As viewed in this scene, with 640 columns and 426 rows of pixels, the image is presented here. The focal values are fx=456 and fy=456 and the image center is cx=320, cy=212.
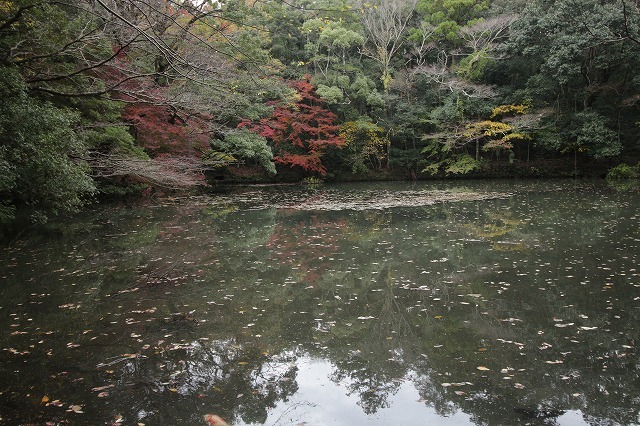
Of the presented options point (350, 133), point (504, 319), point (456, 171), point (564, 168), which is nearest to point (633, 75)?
point (564, 168)

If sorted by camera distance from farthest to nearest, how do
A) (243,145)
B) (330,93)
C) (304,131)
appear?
(304,131)
(330,93)
(243,145)

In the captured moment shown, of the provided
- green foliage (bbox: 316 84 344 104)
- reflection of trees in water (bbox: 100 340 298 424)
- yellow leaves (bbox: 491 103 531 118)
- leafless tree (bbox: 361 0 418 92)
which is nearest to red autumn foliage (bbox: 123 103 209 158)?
green foliage (bbox: 316 84 344 104)

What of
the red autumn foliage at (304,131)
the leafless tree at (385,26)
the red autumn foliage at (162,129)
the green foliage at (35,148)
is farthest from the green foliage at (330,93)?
the green foliage at (35,148)

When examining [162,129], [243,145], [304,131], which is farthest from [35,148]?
[304,131]

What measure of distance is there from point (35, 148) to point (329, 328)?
6119 mm

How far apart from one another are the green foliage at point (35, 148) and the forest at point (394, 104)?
4.70ft

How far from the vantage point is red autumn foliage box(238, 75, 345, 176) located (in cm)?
2386

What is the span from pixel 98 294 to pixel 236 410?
356cm

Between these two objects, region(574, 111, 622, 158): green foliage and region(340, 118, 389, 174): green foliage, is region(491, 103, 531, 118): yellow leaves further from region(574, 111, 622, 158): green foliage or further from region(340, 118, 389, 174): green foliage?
region(340, 118, 389, 174): green foliage

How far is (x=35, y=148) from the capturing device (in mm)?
7605

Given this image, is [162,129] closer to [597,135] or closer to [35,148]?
[35,148]

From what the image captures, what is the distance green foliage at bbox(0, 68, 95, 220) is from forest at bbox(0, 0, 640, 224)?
56.4 inches

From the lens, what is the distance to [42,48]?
853 cm

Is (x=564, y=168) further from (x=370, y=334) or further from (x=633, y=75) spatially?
(x=370, y=334)
